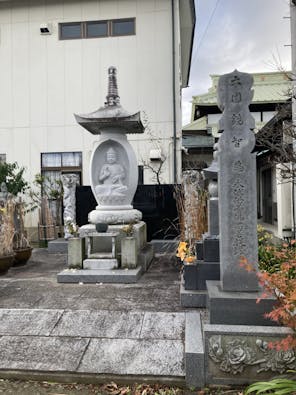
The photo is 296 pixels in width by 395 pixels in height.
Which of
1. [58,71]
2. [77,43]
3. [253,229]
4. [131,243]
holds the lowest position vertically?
[131,243]

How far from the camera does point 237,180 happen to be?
3594mm

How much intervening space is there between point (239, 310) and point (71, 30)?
1203 cm

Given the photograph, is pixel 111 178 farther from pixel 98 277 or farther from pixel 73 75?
pixel 73 75

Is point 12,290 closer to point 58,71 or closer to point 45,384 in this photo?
point 45,384

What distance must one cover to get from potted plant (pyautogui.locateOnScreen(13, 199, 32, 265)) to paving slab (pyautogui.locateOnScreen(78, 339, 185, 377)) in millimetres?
3999

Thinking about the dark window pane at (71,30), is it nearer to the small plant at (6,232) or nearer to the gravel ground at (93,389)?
the small plant at (6,232)

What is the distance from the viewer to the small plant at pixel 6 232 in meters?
6.20

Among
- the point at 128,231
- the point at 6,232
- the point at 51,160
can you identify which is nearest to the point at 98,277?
the point at 128,231

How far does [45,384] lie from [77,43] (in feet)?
38.3

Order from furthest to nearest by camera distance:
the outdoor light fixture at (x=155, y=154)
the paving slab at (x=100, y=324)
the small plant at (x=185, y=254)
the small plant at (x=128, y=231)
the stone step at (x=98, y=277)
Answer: the outdoor light fixture at (x=155, y=154) < the small plant at (x=128, y=231) < the stone step at (x=98, y=277) < the small plant at (x=185, y=254) < the paving slab at (x=100, y=324)

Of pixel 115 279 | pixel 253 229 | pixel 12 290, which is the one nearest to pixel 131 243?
pixel 115 279

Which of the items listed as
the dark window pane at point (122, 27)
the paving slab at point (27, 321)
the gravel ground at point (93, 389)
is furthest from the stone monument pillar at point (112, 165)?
the dark window pane at point (122, 27)

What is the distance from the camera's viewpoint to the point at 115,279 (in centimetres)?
553

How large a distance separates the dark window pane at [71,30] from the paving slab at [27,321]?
10.9 m
